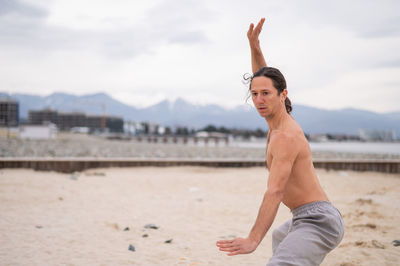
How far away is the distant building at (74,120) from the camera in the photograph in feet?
583

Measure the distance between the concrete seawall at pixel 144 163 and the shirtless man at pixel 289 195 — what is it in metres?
11.1

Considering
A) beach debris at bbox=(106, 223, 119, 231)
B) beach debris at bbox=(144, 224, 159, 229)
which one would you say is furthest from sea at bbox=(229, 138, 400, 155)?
beach debris at bbox=(106, 223, 119, 231)

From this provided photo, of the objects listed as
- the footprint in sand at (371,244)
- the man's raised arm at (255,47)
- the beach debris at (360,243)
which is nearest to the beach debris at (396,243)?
the footprint in sand at (371,244)

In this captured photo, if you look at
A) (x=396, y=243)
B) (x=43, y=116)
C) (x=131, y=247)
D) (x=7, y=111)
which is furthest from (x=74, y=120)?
(x=396, y=243)

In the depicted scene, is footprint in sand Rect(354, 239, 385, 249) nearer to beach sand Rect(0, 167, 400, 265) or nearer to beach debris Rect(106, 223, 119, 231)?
beach sand Rect(0, 167, 400, 265)

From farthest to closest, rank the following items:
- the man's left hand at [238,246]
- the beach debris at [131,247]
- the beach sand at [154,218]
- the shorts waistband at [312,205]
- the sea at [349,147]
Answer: the sea at [349,147] < the beach debris at [131,247] < the beach sand at [154,218] < the shorts waistband at [312,205] < the man's left hand at [238,246]

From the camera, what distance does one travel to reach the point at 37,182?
9289 mm

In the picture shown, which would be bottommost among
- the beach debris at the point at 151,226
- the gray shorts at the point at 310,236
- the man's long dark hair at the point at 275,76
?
the beach debris at the point at 151,226

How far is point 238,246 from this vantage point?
1958 mm

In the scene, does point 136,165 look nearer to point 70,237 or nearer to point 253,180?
point 253,180

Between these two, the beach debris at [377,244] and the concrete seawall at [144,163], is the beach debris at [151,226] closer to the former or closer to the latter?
the beach debris at [377,244]

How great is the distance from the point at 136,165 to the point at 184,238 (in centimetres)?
826

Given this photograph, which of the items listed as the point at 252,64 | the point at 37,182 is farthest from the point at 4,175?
the point at 252,64

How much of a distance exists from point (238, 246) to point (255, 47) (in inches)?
69.3
